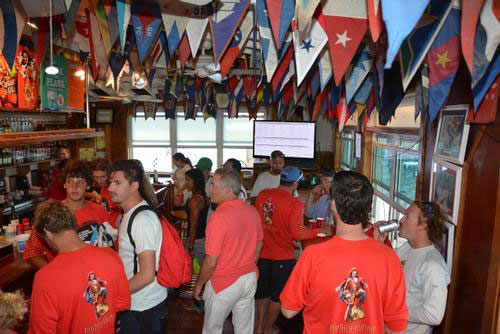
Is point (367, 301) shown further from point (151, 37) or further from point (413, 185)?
point (413, 185)

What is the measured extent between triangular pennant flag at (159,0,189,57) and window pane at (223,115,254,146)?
6766 mm

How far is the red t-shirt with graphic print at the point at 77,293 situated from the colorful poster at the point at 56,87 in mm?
3080

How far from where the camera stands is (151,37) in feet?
6.93

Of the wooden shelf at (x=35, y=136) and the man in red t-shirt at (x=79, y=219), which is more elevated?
the wooden shelf at (x=35, y=136)

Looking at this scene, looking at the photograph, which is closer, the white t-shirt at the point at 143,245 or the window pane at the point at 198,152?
the white t-shirt at the point at 143,245

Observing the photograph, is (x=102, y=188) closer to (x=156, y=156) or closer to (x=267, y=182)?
(x=267, y=182)

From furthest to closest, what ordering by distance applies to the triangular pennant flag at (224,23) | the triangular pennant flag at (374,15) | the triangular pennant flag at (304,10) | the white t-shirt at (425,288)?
the triangular pennant flag at (224,23)
the white t-shirt at (425,288)
the triangular pennant flag at (304,10)
the triangular pennant flag at (374,15)

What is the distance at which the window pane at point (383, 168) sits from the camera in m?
4.23

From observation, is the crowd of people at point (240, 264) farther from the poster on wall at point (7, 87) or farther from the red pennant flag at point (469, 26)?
the poster on wall at point (7, 87)

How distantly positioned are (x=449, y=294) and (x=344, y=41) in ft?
5.55

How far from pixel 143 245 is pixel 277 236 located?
1428 millimetres

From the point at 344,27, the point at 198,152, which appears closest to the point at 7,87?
the point at 344,27

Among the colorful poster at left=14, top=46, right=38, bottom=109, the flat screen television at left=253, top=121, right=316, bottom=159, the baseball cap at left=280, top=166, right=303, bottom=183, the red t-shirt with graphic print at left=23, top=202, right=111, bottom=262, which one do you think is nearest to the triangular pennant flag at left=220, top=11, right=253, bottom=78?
the baseball cap at left=280, top=166, right=303, bottom=183

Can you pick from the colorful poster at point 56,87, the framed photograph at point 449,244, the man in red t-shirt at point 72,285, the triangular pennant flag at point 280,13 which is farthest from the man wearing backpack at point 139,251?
the colorful poster at point 56,87
